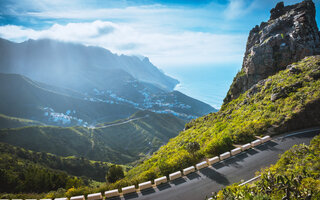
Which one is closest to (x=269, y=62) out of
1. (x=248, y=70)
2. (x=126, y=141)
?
(x=248, y=70)

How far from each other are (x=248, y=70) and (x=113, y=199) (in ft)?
150

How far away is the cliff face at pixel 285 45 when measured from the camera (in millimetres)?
38500

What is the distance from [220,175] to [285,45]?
40.4m

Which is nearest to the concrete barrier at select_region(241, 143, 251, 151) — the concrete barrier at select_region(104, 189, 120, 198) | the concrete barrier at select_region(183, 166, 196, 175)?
the concrete barrier at select_region(183, 166, 196, 175)

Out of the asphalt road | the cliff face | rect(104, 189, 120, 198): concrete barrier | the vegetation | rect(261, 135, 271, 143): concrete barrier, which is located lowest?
the asphalt road

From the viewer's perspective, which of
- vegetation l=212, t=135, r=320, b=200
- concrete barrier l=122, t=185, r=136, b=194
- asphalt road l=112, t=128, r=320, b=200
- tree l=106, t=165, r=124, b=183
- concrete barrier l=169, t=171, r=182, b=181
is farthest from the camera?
tree l=106, t=165, r=124, b=183

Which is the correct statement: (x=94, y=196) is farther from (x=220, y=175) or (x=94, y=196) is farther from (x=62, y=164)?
(x=62, y=164)

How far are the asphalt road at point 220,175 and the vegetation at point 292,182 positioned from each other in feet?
9.58

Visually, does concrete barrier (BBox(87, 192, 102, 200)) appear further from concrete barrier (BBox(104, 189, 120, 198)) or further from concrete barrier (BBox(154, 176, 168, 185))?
concrete barrier (BBox(154, 176, 168, 185))

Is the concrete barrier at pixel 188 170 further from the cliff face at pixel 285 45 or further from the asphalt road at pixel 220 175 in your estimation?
the cliff face at pixel 285 45

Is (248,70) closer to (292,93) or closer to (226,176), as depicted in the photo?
(292,93)

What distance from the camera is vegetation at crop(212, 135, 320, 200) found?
747cm

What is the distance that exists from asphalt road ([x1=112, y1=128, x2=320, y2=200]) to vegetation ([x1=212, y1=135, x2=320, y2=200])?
292 cm

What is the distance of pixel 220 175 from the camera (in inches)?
543
